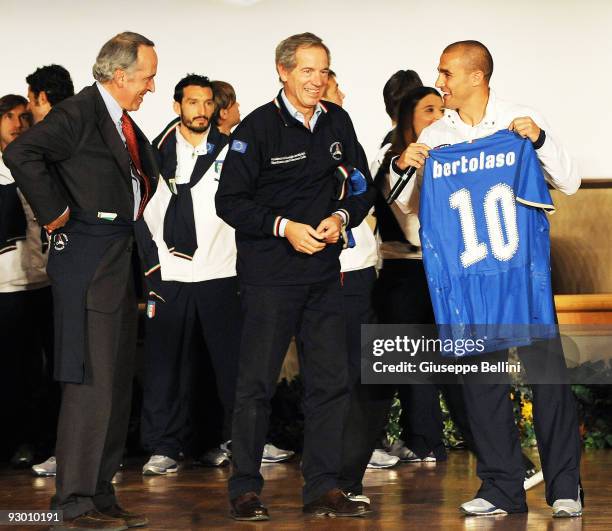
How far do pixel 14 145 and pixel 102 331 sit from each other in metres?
0.65

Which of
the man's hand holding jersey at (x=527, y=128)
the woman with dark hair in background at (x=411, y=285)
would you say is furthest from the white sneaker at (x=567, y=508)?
the man's hand holding jersey at (x=527, y=128)

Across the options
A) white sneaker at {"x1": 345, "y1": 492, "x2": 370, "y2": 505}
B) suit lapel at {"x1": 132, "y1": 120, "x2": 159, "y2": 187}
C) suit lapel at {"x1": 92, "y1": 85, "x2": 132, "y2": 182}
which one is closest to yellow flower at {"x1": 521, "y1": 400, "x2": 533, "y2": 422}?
white sneaker at {"x1": 345, "y1": 492, "x2": 370, "y2": 505}

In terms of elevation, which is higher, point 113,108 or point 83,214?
point 113,108

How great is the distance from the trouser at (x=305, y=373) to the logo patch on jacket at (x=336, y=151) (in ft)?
1.45

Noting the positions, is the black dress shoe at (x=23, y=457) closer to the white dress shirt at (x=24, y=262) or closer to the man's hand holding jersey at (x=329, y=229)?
the white dress shirt at (x=24, y=262)

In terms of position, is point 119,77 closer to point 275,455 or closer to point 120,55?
point 120,55

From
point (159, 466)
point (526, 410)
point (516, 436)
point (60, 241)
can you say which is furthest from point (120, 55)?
point (526, 410)

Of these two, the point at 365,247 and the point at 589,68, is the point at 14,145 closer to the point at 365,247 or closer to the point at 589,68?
the point at 365,247

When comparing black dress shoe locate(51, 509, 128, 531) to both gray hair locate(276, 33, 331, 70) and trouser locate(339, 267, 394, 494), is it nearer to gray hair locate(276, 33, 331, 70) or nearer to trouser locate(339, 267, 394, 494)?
trouser locate(339, 267, 394, 494)

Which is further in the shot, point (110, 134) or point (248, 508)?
point (248, 508)

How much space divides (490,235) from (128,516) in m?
1.55

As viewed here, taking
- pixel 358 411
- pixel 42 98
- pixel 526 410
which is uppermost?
pixel 42 98

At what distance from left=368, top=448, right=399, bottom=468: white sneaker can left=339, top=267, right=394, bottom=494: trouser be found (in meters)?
0.93

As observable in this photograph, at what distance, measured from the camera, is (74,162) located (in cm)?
414
